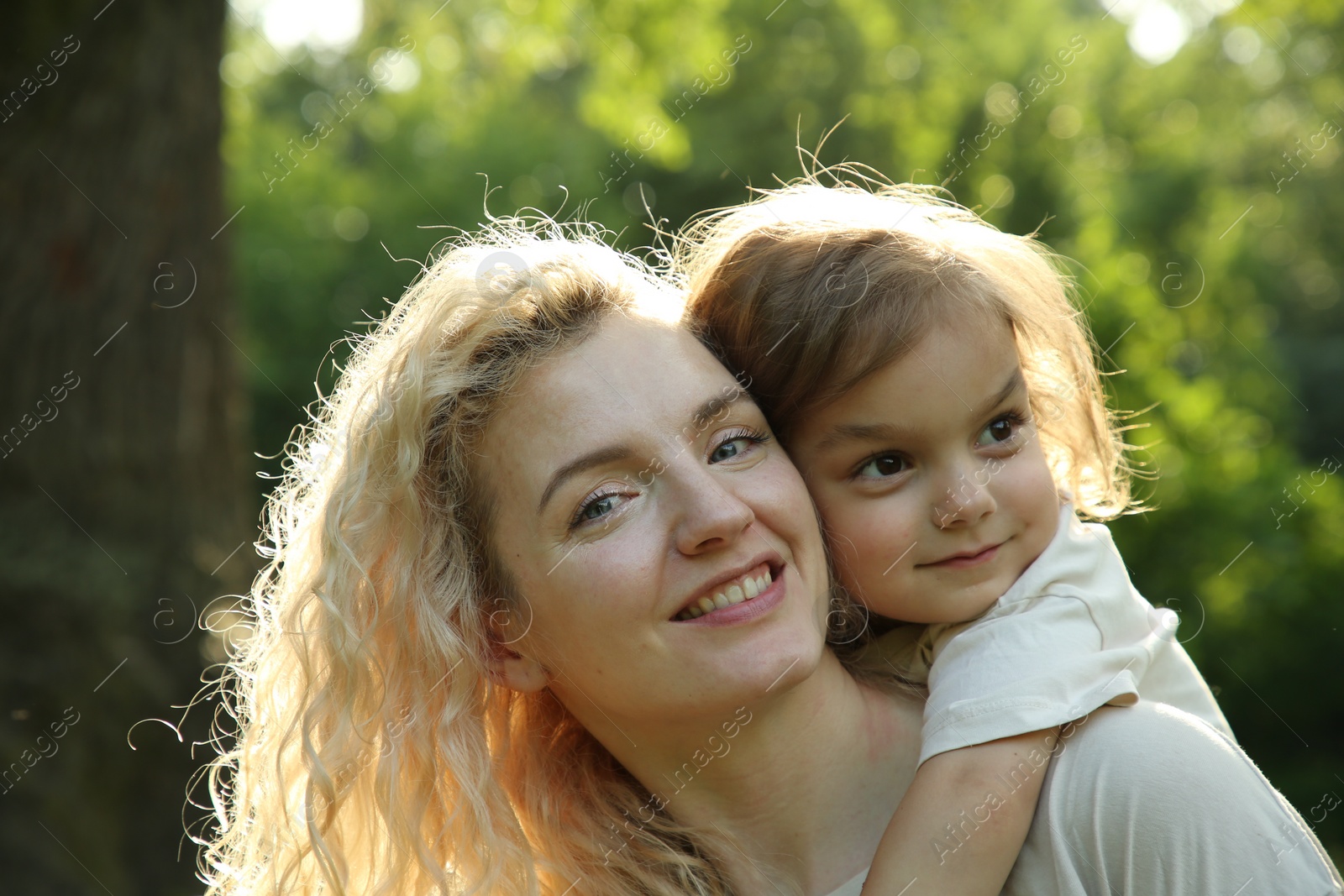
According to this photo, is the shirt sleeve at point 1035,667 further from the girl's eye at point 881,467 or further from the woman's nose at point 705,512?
the woman's nose at point 705,512

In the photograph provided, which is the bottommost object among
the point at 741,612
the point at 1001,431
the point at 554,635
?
the point at 1001,431

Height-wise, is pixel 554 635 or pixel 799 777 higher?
pixel 554 635

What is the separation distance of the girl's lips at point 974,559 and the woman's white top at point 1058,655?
7 centimetres

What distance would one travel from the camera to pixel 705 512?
2018 mm

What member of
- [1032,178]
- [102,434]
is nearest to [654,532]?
[102,434]

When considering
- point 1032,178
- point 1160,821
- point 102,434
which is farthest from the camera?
point 1032,178

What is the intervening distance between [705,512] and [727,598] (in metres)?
0.16

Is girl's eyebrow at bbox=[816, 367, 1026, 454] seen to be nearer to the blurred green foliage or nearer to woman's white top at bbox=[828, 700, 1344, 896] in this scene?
woman's white top at bbox=[828, 700, 1344, 896]

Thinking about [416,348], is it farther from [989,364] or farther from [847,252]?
[989,364]

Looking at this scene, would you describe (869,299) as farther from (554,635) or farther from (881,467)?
(554,635)

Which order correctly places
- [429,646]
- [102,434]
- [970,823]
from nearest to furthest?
[970,823] → [429,646] → [102,434]

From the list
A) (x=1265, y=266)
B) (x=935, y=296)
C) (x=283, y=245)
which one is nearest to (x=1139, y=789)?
(x=935, y=296)

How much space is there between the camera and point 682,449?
2090 millimetres

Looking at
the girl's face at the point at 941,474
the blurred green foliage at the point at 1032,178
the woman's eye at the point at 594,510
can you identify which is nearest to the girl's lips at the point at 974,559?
the girl's face at the point at 941,474
